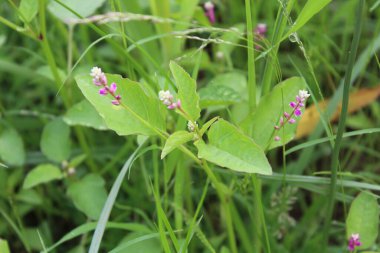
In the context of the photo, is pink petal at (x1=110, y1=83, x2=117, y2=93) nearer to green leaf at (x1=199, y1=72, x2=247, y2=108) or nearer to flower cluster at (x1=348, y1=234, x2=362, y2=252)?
green leaf at (x1=199, y1=72, x2=247, y2=108)

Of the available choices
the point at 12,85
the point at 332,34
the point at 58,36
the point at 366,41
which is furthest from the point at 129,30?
the point at 366,41

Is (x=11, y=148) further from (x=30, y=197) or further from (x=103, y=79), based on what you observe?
(x=103, y=79)

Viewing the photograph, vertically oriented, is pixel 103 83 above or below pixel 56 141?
above

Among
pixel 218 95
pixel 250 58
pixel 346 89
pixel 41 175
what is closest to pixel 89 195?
pixel 41 175

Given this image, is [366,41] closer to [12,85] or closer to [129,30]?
[129,30]

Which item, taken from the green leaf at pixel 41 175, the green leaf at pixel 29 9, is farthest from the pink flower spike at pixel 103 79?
the green leaf at pixel 41 175

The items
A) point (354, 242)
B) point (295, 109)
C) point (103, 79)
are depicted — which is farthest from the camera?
point (354, 242)
